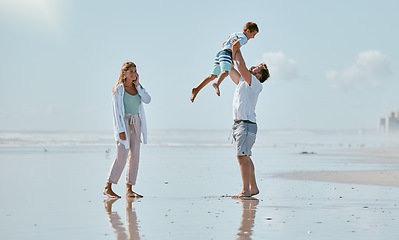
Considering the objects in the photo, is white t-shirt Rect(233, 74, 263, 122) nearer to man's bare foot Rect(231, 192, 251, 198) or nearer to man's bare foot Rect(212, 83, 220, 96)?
man's bare foot Rect(212, 83, 220, 96)

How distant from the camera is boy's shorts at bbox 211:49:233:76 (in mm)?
7746

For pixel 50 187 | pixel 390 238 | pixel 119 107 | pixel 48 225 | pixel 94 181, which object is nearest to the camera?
pixel 390 238

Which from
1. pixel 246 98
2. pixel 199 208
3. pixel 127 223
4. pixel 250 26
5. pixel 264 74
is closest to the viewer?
pixel 127 223

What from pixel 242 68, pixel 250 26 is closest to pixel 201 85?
pixel 242 68

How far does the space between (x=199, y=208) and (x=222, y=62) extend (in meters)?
1.86

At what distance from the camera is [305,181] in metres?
10.7

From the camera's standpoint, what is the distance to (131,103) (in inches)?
336

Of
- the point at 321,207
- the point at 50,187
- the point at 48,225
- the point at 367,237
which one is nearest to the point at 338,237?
the point at 367,237

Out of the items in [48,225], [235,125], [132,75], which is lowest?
[48,225]

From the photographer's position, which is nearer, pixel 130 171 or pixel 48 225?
pixel 48 225

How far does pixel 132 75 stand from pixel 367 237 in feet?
14.0

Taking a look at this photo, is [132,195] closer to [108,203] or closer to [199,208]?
[108,203]

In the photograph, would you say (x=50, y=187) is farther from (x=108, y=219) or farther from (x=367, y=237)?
(x=367, y=237)

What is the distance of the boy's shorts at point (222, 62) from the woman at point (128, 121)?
4.08 ft
